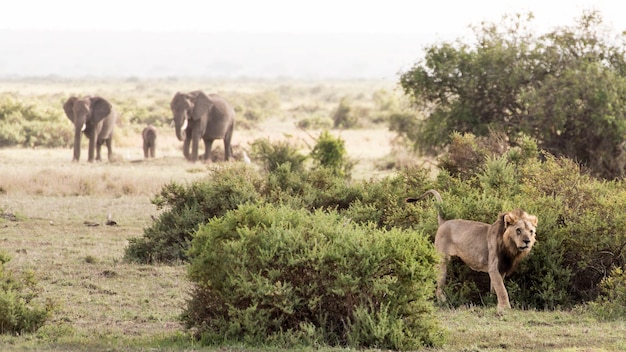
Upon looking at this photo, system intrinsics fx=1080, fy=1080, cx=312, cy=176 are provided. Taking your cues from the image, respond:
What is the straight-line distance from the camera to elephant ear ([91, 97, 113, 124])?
35812mm

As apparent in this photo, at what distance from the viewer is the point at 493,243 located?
37.6ft

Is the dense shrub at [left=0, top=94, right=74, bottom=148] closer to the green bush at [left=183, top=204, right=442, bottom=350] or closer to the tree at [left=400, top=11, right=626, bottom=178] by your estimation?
the tree at [left=400, top=11, right=626, bottom=178]

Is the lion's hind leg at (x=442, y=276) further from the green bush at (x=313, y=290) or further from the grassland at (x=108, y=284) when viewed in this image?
the green bush at (x=313, y=290)

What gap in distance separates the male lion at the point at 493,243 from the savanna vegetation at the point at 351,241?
0.37m

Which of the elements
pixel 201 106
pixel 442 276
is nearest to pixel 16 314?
A: pixel 442 276

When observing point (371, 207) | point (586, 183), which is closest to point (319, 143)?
point (371, 207)

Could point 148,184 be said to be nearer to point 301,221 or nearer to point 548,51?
point 548,51

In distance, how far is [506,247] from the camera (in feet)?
37.3

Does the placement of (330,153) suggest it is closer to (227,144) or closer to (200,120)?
(200,120)

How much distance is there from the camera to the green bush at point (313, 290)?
939 centimetres

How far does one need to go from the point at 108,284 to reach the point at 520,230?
532cm

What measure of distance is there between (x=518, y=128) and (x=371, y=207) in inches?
473

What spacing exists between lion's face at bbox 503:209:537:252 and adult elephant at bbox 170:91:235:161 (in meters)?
24.5

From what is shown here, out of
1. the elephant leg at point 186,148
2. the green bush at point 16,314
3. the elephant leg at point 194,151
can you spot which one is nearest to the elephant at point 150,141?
the elephant leg at point 186,148
